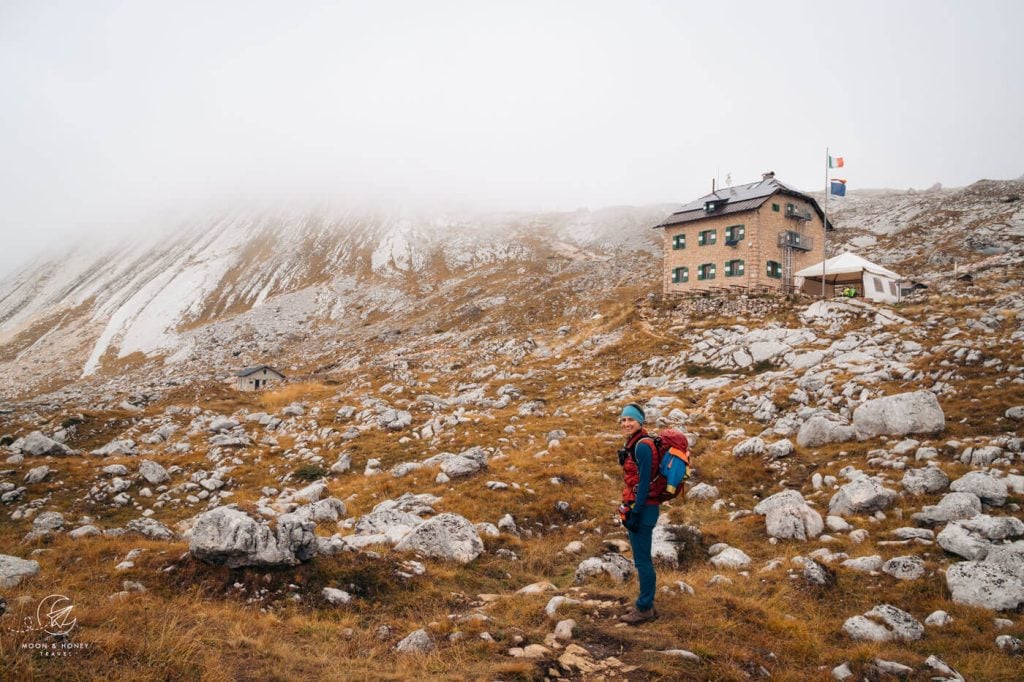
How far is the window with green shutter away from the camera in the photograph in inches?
1922

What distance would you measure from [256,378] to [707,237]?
49570mm

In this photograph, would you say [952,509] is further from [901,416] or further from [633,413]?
[633,413]

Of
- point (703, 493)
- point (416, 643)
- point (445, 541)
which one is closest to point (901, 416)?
point (703, 493)

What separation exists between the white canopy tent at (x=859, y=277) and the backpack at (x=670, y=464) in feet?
132

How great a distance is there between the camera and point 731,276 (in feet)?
156

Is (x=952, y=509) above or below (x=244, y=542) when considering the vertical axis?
below

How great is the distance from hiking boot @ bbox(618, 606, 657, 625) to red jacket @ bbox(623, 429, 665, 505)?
1.78 m

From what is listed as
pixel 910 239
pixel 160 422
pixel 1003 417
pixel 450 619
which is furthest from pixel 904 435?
pixel 910 239

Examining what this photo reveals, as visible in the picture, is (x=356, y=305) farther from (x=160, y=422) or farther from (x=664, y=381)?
(x=664, y=381)

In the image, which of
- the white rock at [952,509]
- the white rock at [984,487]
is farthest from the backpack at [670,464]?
the white rock at [984,487]

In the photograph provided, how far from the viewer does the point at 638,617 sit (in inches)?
335

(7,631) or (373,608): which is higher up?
(7,631)

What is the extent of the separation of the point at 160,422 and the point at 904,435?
38481 millimetres

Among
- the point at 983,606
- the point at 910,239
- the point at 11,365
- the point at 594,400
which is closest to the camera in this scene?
the point at 983,606
